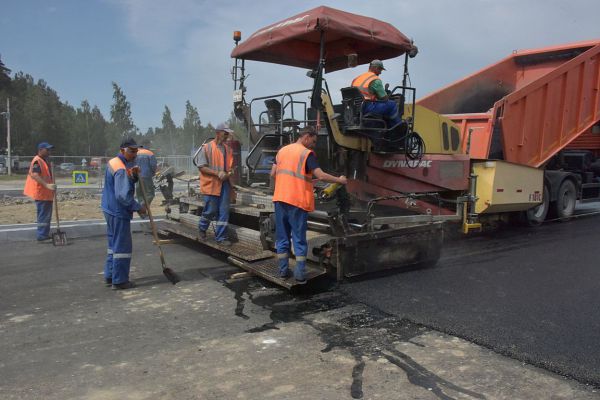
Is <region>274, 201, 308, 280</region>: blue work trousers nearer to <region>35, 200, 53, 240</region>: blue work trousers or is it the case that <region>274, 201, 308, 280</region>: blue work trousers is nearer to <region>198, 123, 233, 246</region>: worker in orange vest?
<region>198, 123, 233, 246</region>: worker in orange vest

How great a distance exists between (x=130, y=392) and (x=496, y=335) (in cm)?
252

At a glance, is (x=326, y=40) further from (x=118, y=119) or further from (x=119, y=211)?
(x=118, y=119)

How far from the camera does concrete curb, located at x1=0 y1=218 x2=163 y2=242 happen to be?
770 cm

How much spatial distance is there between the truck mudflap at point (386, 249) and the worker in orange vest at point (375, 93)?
1.32 m

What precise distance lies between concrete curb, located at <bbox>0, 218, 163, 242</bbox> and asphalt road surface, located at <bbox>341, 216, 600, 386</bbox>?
503cm

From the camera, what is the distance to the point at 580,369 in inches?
117

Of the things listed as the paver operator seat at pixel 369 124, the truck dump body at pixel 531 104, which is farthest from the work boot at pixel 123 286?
the truck dump body at pixel 531 104

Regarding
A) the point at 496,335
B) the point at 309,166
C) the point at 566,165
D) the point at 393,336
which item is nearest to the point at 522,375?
the point at 496,335

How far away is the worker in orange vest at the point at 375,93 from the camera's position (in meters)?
5.32

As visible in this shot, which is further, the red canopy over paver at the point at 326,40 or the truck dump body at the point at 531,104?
the truck dump body at the point at 531,104

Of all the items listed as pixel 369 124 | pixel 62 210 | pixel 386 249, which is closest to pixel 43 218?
pixel 62 210

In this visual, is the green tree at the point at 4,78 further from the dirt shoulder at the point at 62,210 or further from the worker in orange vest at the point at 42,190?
the worker in orange vest at the point at 42,190

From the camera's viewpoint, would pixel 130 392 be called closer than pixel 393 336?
Yes

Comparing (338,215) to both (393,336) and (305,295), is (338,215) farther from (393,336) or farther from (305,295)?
(393,336)
